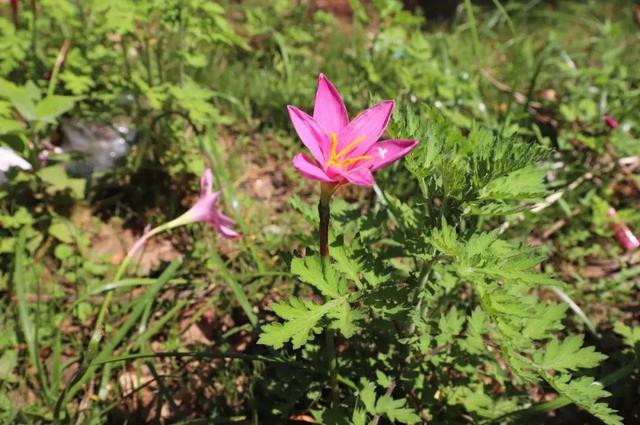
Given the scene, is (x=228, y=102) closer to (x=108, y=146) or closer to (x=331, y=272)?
(x=108, y=146)

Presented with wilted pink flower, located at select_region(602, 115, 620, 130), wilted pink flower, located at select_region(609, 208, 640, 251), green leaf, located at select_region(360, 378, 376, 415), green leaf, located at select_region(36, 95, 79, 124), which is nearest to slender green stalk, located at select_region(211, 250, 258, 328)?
green leaf, located at select_region(360, 378, 376, 415)

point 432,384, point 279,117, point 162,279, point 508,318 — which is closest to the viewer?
point 508,318

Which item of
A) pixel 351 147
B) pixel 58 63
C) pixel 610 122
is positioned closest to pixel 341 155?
pixel 351 147


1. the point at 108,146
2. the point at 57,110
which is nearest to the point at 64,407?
the point at 57,110

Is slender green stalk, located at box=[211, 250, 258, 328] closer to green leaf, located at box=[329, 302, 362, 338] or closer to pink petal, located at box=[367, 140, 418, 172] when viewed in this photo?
green leaf, located at box=[329, 302, 362, 338]

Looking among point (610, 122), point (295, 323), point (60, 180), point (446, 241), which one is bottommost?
point (60, 180)

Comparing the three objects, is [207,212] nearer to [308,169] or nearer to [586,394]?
[308,169]

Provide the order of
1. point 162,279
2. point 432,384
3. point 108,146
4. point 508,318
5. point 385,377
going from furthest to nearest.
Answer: point 108,146, point 162,279, point 432,384, point 385,377, point 508,318
